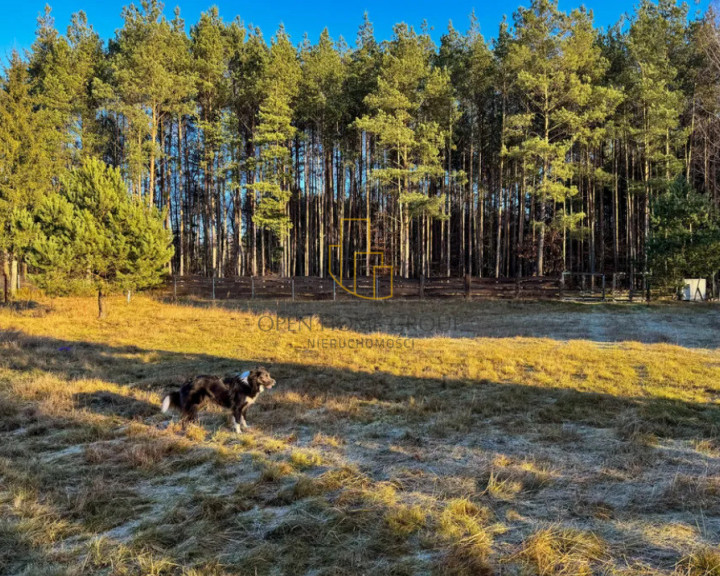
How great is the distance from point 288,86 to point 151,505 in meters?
30.2

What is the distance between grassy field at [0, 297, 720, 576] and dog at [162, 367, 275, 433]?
27 centimetres

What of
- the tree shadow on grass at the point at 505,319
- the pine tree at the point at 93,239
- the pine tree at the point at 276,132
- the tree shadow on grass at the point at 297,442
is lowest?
the tree shadow on grass at the point at 297,442

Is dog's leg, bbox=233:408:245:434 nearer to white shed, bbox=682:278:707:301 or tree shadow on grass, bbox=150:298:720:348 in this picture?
tree shadow on grass, bbox=150:298:720:348

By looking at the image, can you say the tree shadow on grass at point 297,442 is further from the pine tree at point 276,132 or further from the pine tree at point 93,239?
the pine tree at point 276,132

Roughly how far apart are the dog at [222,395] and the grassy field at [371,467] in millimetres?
266

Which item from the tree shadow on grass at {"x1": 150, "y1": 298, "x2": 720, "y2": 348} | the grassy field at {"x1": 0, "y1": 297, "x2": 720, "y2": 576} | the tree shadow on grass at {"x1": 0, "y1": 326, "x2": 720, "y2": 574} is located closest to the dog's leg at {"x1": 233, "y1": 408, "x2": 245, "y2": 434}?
the grassy field at {"x1": 0, "y1": 297, "x2": 720, "y2": 576}

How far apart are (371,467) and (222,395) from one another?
2244 mm

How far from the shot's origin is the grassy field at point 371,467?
2590 mm

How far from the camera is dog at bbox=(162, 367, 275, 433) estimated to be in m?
5.09

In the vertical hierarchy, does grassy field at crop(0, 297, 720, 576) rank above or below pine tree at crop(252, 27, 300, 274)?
below

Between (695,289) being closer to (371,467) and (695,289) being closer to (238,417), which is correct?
(371,467)

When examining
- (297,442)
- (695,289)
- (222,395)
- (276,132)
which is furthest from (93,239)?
(695,289)

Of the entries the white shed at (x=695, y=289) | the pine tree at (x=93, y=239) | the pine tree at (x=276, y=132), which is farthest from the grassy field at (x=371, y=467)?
the pine tree at (x=276, y=132)

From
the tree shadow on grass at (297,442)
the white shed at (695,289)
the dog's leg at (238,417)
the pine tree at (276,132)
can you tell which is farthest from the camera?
the pine tree at (276,132)
